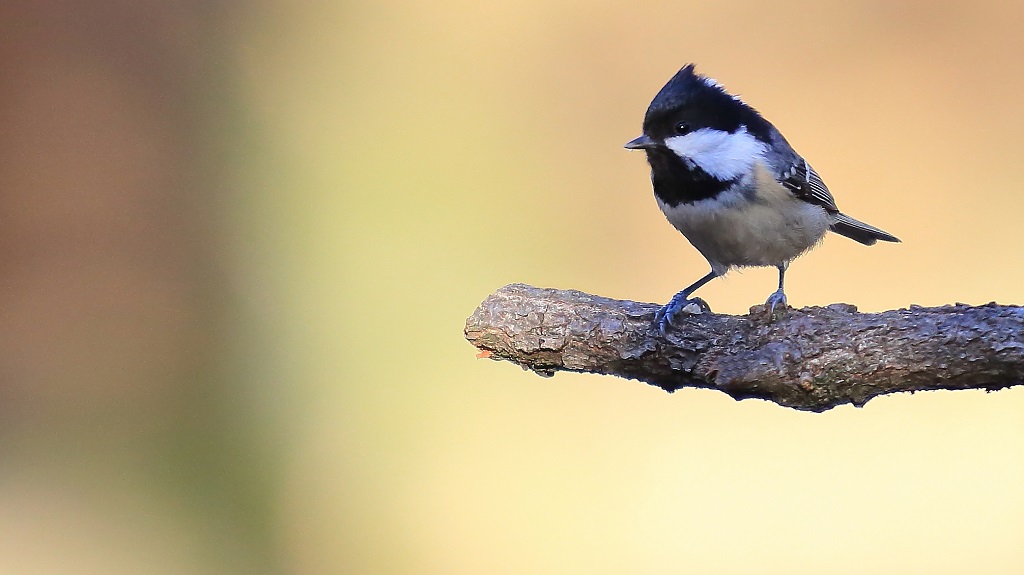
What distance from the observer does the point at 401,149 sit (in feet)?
9.40

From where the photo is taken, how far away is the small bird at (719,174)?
4.74 feet

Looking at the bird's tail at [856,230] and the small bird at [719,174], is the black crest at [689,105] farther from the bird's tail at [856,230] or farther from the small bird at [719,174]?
the bird's tail at [856,230]

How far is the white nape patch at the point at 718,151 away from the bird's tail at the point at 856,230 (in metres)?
0.39

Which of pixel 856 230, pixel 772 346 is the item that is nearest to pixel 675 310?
pixel 772 346

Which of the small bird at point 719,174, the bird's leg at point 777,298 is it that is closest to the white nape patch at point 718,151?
the small bird at point 719,174

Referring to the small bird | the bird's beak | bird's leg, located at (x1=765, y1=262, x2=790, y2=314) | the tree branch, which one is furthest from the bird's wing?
the tree branch

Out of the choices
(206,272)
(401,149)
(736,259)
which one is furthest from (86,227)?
(736,259)

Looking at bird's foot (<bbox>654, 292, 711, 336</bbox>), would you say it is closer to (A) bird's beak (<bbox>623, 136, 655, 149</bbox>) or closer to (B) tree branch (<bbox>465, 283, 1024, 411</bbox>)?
(B) tree branch (<bbox>465, 283, 1024, 411</bbox>)

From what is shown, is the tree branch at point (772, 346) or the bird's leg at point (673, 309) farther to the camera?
the bird's leg at point (673, 309)

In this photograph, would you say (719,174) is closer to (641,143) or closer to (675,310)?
(641,143)

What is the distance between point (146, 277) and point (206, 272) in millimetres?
189

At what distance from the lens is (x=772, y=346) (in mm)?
1164

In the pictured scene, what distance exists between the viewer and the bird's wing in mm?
1546

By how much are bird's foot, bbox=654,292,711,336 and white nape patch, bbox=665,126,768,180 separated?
0.26 m
